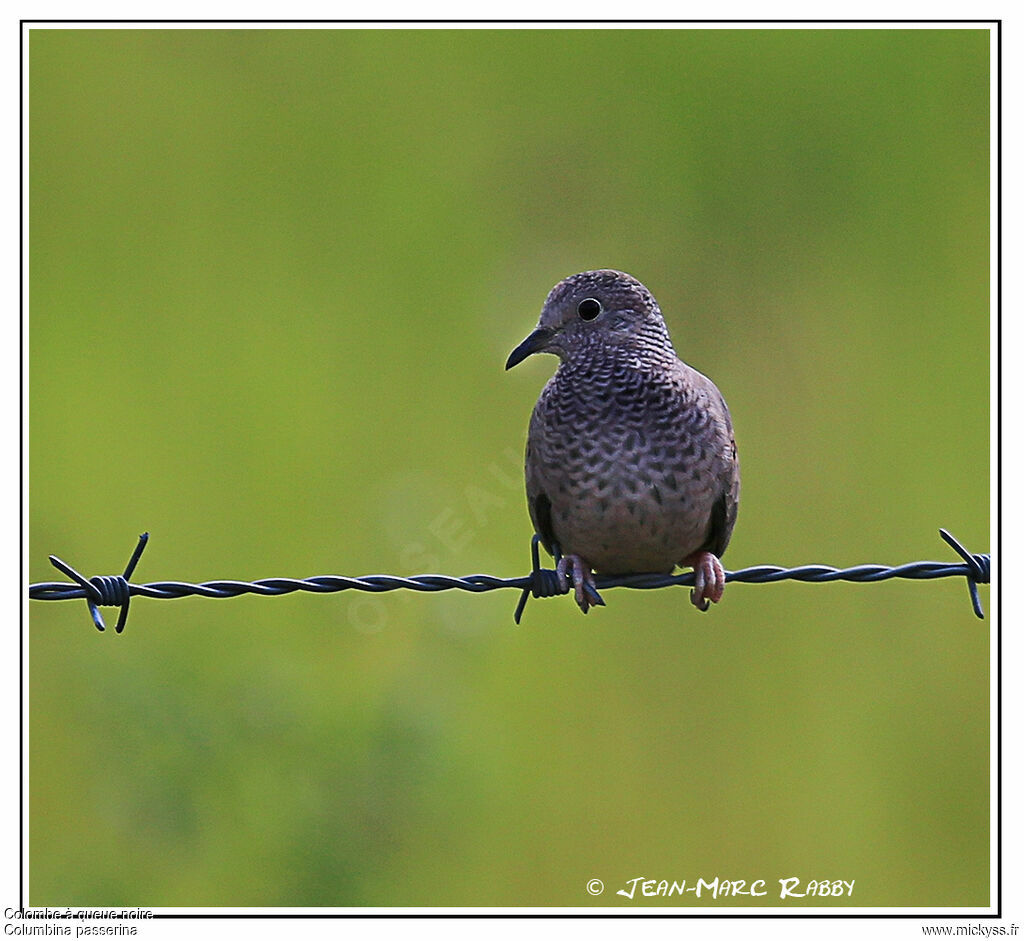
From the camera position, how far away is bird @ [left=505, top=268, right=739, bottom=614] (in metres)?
4.27

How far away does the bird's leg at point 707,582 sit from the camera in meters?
4.40

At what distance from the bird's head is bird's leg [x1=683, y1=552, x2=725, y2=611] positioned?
0.82 metres

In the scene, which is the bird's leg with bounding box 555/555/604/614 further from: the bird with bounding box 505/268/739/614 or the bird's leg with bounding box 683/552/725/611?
the bird's leg with bounding box 683/552/725/611

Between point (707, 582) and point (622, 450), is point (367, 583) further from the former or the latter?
point (707, 582)

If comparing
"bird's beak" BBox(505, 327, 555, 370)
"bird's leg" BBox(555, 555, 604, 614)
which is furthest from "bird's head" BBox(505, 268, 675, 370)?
"bird's leg" BBox(555, 555, 604, 614)

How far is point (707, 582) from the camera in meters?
4.42

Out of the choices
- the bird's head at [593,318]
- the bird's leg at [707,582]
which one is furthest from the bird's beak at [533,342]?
the bird's leg at [707,582]

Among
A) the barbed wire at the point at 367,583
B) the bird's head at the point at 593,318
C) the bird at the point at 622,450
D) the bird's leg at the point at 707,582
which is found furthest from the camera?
the bird's head at the point at 593,318

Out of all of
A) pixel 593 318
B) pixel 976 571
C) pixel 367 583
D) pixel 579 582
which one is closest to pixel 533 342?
pixel 593 318

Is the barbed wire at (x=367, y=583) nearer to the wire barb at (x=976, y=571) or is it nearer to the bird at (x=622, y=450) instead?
the wire barb at (x=976, y=571)
